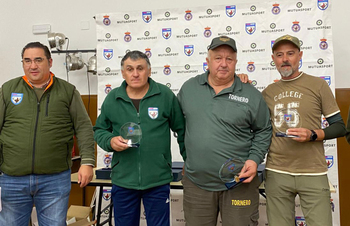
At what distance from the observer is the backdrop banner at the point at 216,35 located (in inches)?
128

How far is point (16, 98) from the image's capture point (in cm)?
200

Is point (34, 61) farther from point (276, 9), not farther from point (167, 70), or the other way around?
point (276, 9)

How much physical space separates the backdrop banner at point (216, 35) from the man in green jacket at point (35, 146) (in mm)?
1686

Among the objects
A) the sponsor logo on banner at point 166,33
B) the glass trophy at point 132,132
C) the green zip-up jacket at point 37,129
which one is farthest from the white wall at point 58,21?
the glass trophy at point 132,132

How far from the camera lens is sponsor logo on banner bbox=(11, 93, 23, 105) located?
199cm

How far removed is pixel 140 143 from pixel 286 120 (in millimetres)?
901

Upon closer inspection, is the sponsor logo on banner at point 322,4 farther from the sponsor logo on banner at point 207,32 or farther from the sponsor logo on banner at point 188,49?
the sponsor logo on banner at point 188,49

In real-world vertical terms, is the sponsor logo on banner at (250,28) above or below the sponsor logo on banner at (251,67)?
above

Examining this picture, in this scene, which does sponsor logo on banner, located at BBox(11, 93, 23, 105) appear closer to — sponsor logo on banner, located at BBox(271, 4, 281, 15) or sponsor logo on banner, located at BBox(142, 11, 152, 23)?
sponsor logo on banner, located at BBox(142, 11, 152, 23)

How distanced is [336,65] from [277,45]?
84.4 inches

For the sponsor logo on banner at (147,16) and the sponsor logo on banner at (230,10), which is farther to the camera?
the sponsor logo on banner at (147,16)

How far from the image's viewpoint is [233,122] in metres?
1.80

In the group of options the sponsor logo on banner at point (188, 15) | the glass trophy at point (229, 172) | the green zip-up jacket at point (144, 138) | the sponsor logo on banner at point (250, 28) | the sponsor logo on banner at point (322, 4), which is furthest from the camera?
the sponsor logo on banner at point (188, 15)

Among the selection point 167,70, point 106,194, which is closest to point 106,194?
point 106,194
